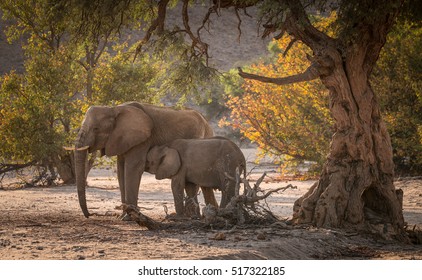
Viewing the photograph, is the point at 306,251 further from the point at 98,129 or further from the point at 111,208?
the point at 111,208

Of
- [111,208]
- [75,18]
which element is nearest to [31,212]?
[111,208]

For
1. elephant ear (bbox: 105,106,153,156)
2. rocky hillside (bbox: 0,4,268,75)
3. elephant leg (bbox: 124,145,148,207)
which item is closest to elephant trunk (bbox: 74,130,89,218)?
elephant ear (bbox: 105,106,153,156)

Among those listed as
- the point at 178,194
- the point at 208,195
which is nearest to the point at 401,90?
the point at 208,195

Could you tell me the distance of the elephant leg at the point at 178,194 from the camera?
14305 mm

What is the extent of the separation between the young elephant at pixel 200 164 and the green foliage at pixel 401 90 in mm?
8700

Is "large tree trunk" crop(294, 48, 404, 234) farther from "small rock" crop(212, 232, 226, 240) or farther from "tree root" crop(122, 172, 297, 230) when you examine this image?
"small rock" crop(212, 232, 226, 240)

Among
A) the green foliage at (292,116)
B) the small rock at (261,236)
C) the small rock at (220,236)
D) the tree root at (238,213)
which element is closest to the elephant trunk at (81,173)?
the tree root at (238,213)

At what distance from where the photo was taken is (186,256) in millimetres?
9695

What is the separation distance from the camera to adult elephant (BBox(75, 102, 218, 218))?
574 inches

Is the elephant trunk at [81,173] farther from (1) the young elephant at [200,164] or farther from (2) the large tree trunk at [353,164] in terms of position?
(2) the large tree trunk at [353,164]

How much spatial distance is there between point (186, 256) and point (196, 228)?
2751 millimetres

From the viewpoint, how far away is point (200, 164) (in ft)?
47.1

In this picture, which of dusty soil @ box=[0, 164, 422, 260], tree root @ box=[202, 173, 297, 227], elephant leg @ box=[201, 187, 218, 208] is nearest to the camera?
dusty soil @ box=[0, 164, 422, 260]

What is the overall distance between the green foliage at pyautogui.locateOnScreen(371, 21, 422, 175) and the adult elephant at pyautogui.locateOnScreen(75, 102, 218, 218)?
28.4ft
